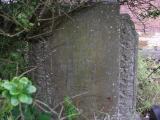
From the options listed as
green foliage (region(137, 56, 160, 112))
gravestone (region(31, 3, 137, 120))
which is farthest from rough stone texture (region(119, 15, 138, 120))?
green foliage (region(137, 56, 160, 112))

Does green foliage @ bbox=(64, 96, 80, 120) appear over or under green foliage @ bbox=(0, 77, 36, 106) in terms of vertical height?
under

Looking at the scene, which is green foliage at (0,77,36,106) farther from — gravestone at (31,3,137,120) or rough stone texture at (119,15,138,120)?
rough stone texture at (119,15,138,120)

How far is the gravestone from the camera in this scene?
8.78ft

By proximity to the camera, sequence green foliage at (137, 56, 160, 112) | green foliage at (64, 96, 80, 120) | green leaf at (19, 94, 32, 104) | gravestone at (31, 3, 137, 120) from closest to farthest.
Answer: green leaf at (19, 94, 32, 104) → green foliage at (64, 96, 80, 120) → gravestone at (31, 3, 137, 120) → green foliage at (137, 56, 160, 112)

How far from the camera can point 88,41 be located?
2.69 m

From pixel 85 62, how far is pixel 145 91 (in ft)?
6.22

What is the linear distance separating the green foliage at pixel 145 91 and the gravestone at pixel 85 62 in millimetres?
1435

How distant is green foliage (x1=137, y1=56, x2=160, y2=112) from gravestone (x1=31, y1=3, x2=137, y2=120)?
4.71 ft

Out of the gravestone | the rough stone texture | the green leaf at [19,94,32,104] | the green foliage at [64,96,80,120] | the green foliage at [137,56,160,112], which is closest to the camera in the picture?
the green leaf at [19,94,32,104]

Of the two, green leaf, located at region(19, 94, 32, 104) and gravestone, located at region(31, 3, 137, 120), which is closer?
green leaf, located at region(19, 94, 32, 104)

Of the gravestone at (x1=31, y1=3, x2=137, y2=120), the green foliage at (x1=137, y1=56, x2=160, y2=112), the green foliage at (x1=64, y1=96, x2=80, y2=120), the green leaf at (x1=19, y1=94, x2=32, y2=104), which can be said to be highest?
the green leaf at (x1=19, y1=94, x2=32, y2=104)

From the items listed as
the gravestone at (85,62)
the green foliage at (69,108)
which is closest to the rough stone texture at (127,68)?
the gravestone at (85,62)

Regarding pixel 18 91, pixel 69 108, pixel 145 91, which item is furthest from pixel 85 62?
pixel 145 91

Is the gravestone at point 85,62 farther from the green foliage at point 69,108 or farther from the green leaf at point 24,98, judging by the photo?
the green leaf at point 24,98
